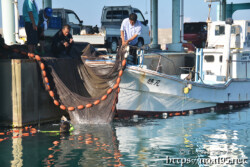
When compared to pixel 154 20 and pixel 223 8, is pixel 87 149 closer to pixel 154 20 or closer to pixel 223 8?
pixel 154 20

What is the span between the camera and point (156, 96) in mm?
14141

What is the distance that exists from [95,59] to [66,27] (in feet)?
4.32

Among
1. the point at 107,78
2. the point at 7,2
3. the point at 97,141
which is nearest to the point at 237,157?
the point at 97,141

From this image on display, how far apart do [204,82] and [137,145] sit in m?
6.90

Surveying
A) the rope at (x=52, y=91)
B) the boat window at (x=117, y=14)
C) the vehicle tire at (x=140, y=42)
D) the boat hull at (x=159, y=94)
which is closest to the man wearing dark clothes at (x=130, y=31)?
the boat hull at (x=159, y=94)

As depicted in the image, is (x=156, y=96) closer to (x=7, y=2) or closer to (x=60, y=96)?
(x=60, y=96)

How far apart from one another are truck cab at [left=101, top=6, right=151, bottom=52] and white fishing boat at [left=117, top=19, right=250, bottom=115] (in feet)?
22.3

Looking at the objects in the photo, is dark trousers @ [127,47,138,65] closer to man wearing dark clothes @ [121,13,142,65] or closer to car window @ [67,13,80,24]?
man wearing dark clothes @ [121,13,142,65]

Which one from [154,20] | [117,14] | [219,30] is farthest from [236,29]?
[154,20]

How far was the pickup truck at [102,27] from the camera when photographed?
2236 centimetres

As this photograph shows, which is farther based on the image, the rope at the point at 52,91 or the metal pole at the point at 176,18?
the metal pole at the point at 176,18

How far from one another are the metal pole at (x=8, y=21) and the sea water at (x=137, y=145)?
11.4 ft

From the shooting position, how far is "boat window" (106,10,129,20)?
82.8 feet

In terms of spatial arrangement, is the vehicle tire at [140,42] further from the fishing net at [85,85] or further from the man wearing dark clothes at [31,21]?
the man wearing dark clothes at [31,21]
